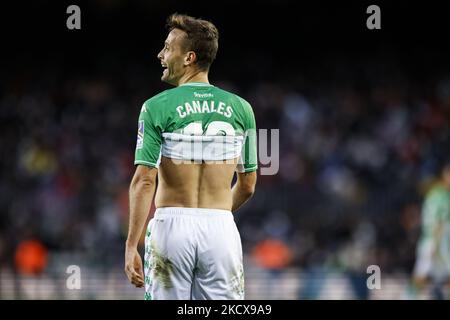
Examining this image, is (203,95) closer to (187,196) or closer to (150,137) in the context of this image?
(150,137)

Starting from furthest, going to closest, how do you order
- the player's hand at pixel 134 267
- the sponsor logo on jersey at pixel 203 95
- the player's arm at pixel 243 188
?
the player's arm at pixel 243 188
the sponsor logo on jersey at pixel 203 95
the player's hand at pixel 134 267

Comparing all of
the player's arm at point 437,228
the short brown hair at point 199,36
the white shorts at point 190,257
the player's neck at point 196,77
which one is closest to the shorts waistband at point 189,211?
the white shorts at point 190,257

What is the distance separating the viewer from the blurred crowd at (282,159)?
15.5 m

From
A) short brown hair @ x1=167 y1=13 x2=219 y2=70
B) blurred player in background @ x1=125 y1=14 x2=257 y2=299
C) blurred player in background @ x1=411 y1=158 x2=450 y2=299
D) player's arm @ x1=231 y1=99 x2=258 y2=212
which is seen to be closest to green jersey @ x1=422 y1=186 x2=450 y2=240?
blurred player in background @ x1=411 y1=158 x2=450 y2=299

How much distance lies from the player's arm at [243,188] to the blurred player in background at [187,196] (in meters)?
0.32

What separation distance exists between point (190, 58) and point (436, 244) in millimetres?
7369

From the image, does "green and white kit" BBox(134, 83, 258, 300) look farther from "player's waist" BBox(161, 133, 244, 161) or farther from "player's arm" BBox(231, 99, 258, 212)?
"player's arm" BBox(231, 99, 258, 212)

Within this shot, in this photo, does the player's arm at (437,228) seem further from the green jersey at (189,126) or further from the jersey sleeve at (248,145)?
the green jersey at (189,126)

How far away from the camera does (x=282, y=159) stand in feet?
57.2

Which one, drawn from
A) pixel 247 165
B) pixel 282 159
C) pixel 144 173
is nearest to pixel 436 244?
pixel 282 159

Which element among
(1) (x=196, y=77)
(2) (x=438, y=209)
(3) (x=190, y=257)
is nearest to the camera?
(3) (x=190, y=257)

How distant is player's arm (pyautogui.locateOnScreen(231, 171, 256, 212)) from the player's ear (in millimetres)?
774

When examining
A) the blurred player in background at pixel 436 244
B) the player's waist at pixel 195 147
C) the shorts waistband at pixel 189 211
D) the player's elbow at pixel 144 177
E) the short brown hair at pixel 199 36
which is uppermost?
the short brown hair at pixel 199 36
